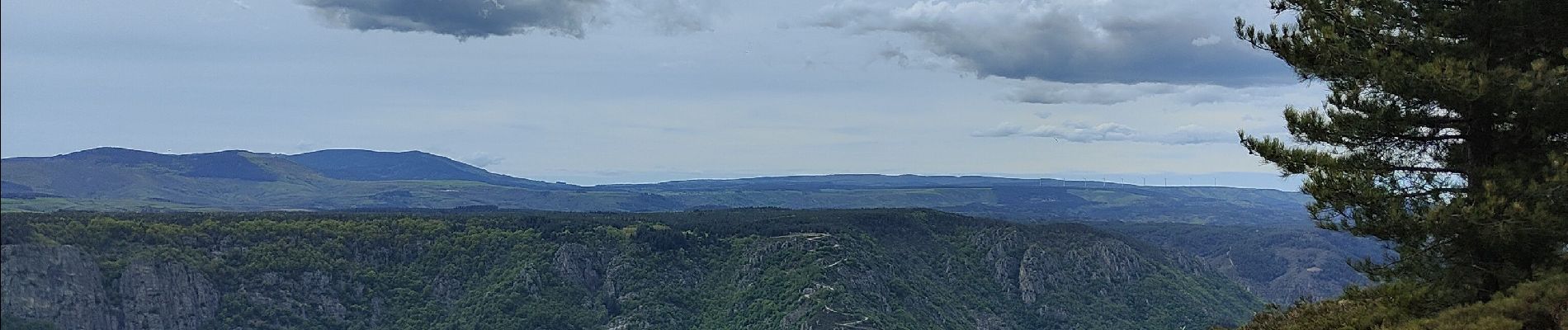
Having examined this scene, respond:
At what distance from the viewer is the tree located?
2059cm

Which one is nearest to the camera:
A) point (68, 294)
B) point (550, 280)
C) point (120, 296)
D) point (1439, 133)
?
point (1439, 133)

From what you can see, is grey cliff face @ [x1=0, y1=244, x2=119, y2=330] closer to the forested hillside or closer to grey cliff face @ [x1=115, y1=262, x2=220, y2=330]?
the forested hillside

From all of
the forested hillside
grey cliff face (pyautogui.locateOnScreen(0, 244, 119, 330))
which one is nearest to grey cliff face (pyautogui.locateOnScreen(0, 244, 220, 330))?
grey cliff face (pyautogui.locateOnScreen(0, 244, 119, 330))

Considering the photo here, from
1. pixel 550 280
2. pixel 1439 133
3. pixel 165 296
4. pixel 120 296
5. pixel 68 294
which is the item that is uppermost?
pixel 1439 133

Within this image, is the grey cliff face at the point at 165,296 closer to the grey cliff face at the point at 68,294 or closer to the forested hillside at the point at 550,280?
the forested hillside at the point at 550,280

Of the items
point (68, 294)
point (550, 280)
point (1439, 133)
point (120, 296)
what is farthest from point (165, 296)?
point (1439, 133)

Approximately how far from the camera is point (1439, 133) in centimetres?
2314

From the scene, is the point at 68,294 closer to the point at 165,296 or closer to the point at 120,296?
the point at 120,296

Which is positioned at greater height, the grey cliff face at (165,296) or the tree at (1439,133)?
the tree at (1439,133)

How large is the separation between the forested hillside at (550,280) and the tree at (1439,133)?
388 ft

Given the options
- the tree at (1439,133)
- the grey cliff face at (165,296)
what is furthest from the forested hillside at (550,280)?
the tree at (1439,133)

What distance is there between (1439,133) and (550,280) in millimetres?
149539

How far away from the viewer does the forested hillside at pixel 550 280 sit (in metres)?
142

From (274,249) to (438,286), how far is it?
82.6 feet
